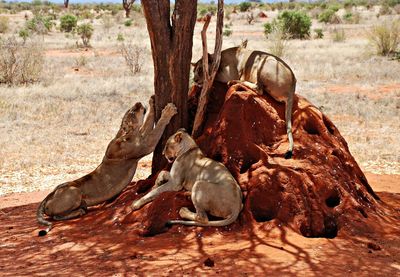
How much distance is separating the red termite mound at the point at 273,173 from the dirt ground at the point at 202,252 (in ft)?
0.65

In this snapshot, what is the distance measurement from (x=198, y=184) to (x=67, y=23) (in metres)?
38.2

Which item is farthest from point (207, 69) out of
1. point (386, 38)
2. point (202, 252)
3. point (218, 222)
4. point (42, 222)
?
point (386, 38)

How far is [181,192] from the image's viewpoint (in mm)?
6352

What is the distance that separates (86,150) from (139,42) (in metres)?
21.6

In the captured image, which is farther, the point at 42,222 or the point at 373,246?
the point at 42,222

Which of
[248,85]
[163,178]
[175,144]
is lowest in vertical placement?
[163,178]

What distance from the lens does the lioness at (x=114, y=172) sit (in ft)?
22.6

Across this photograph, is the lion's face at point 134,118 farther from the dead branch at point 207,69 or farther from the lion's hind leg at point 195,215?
the lion's hind leg at point 195,215

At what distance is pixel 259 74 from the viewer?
7.05m

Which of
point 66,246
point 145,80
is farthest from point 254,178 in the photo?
point 145,80

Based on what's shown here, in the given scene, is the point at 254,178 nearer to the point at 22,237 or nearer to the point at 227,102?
the point at 227,102

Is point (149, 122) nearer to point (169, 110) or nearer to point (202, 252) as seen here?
point (169, 110)

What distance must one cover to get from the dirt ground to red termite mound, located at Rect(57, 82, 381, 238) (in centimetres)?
20

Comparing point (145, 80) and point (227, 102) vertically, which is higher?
point (227, 102)
